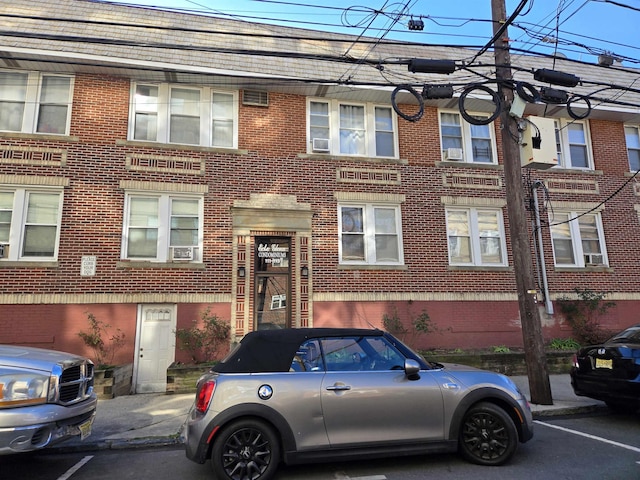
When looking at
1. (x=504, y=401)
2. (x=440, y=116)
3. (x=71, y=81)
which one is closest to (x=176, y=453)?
(x=504, y=401)

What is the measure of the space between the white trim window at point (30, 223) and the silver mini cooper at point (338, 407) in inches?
288

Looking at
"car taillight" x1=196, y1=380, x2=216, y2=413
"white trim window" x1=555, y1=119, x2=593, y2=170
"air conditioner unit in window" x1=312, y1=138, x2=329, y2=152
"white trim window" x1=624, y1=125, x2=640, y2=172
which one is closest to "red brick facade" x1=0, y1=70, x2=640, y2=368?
"air conditioner unit in window" x1=312, y1=138, x2=329, y2=152

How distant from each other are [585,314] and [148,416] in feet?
36.8

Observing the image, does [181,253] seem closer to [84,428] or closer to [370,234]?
[370,234]

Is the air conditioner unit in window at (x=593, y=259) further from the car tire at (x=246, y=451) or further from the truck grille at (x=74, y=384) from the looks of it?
the truck grille at (x=74, y=384)

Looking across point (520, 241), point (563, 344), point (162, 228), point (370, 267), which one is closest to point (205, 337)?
point (162, 228)

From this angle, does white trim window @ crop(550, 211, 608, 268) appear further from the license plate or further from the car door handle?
the license plate

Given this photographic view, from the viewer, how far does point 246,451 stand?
421cm

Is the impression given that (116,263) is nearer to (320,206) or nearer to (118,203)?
(118,203)

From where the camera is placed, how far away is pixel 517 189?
777 cm

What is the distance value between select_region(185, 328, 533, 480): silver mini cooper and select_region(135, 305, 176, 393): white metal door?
5.74m

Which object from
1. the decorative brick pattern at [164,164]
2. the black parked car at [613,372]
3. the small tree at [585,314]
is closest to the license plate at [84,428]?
the decorative brick pattern at [164,164]

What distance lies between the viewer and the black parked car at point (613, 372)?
6.05 meters

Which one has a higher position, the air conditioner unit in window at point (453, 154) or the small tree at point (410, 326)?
the air conditioner unit in window at point (453, 154)
